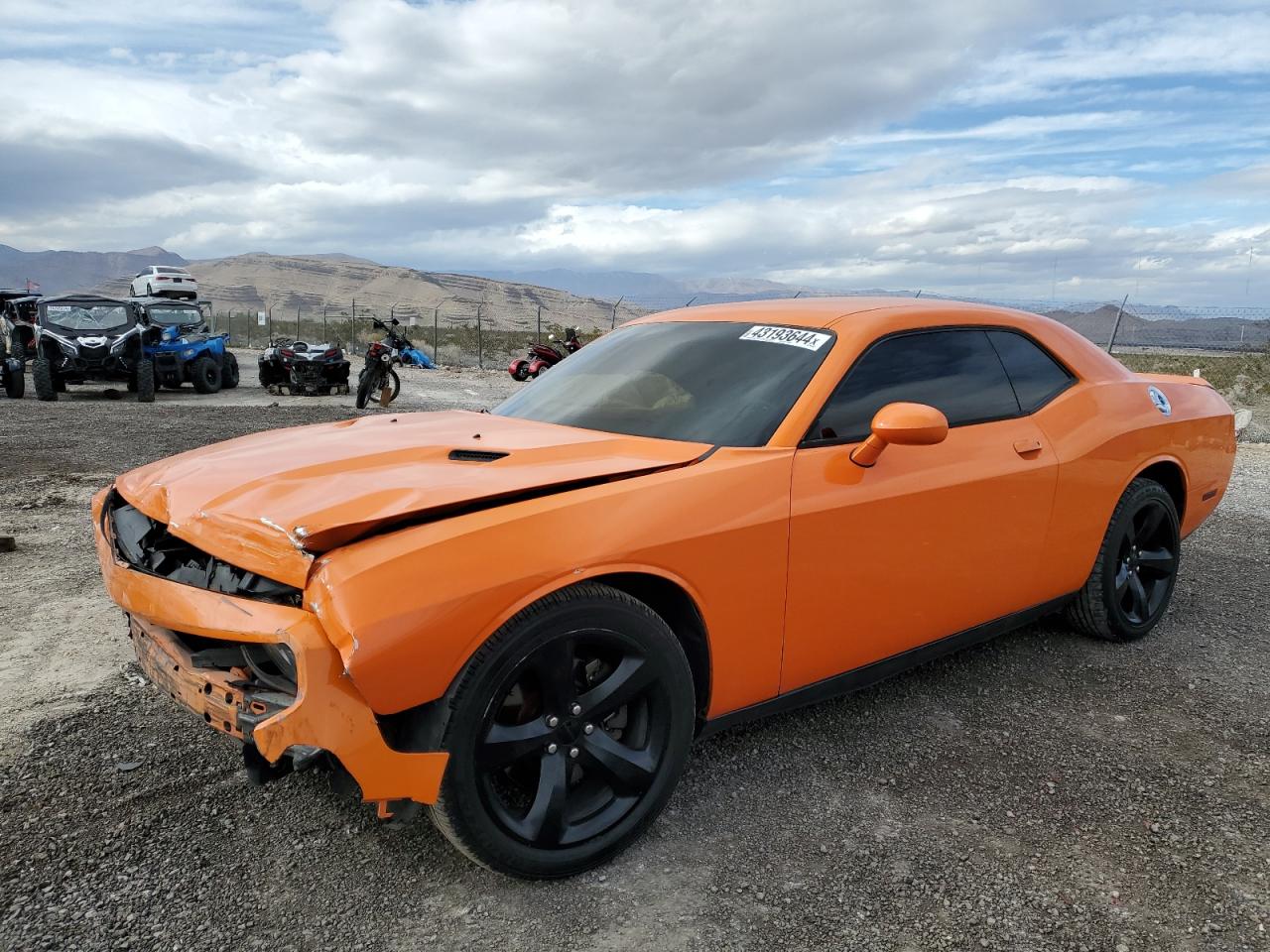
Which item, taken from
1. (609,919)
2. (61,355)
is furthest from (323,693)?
(61,355)

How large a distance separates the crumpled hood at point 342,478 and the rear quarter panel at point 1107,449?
65.1 inches

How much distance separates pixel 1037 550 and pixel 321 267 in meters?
175

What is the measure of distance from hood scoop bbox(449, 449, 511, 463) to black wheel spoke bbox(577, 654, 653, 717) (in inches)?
26.7

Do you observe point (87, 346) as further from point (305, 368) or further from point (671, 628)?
point (671, 628)

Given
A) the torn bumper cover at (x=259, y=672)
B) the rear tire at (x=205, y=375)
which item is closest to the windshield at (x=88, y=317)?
the rear tire at (x=205, y=375)

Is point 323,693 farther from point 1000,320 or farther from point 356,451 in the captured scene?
point 1000,320

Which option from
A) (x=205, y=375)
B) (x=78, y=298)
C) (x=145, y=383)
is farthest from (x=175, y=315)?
(x=145, y=383)

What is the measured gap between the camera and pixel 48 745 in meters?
2.92

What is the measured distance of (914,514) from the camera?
2.85 metres

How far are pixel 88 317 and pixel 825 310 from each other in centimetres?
1590

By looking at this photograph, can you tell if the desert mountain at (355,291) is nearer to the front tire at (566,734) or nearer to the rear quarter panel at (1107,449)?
the rear quarter panel at (1107,449)

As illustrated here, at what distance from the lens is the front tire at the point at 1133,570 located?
149 inches

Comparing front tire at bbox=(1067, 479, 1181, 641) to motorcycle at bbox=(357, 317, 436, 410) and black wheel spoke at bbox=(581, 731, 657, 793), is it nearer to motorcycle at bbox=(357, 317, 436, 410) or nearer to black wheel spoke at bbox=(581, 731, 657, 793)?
black wheel spoke at bbox=(581, 731, 657, 793)

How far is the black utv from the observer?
14828 mm
